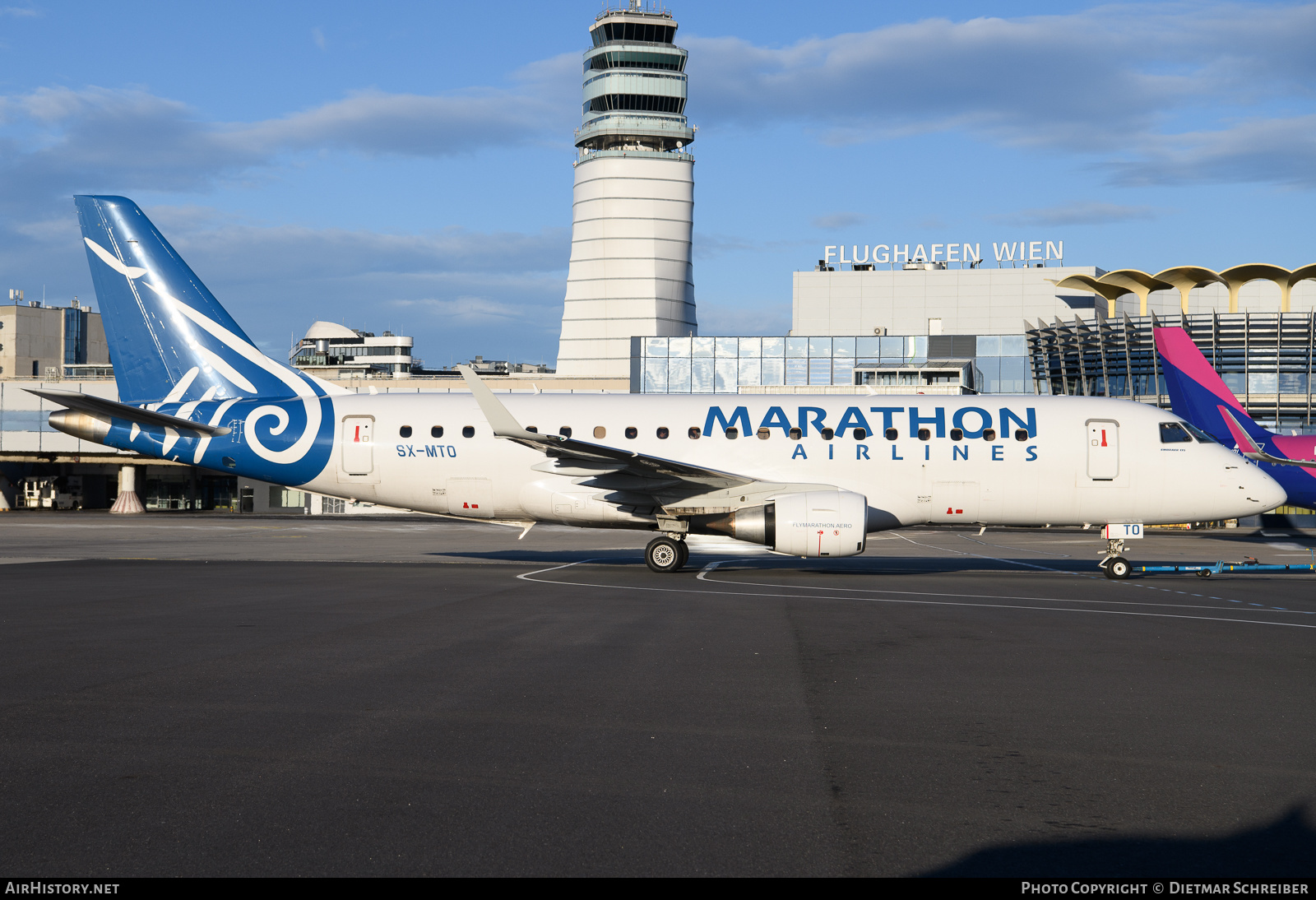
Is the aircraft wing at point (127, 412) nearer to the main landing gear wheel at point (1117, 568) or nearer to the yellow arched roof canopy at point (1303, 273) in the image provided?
the main landing gear wheel at point (1117, 568)

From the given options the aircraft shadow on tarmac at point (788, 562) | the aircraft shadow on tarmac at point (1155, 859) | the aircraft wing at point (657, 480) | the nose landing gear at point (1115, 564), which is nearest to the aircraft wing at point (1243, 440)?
the aircraft shadow on tarmac at point (788, 562)

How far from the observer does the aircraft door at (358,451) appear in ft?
86.0

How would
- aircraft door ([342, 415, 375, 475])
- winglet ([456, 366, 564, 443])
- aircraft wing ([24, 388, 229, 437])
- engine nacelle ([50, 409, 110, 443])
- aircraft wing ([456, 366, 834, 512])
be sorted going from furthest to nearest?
aircraft door ([342, 415, 375, 475])
engine nacelle ([50, 409, 110, 443])
aircraft wing ([24, 388, 229, 437])
aircraft wing ([456, 366, 834, 512])
winglet ([456, 366, 564, 443])

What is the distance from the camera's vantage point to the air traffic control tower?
122m

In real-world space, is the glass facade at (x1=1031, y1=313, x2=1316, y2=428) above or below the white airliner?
above

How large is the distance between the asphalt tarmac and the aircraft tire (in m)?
5.84

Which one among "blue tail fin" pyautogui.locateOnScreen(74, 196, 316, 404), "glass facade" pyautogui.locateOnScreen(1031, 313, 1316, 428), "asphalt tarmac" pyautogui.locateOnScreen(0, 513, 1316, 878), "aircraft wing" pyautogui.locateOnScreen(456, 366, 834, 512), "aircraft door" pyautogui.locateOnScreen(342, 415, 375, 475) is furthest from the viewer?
"glass facade" pyautogui.locateOnScreen(1031, 313, 1316, 428)

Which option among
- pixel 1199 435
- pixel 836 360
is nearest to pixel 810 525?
pixel 1199 435

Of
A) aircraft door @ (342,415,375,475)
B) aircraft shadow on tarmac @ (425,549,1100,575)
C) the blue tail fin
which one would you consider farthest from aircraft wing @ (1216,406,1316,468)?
the blue tail fin

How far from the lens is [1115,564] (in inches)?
980

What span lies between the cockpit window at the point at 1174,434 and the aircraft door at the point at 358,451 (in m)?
19.5

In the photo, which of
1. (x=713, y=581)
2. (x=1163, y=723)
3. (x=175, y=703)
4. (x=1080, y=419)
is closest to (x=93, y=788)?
(x=175, y=703)

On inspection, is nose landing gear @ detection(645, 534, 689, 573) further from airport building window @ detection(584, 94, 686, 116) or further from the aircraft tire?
airport building window @ detection(584, 94, 686, 116)

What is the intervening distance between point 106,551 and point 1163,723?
107ft
